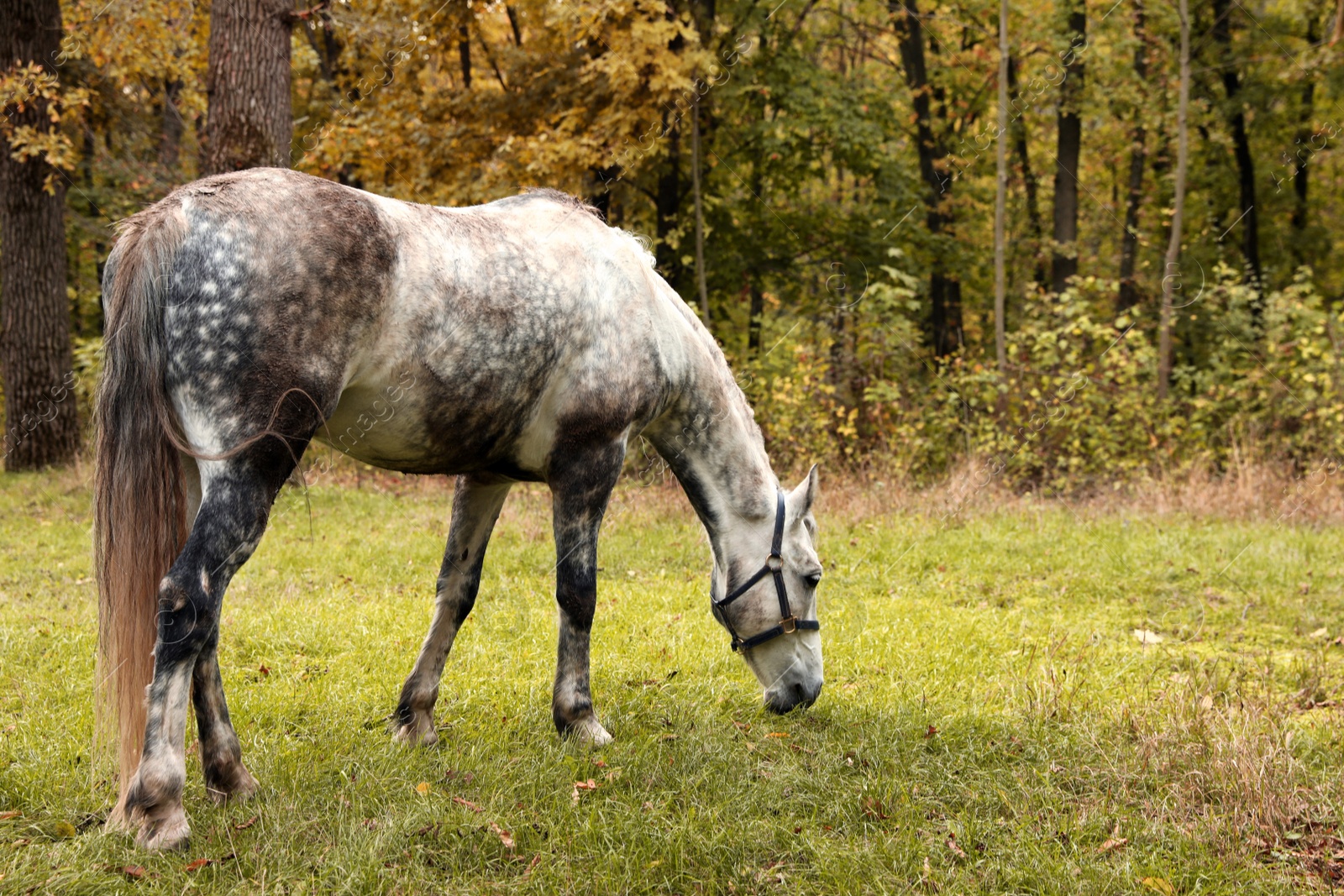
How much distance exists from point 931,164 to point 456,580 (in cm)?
1701

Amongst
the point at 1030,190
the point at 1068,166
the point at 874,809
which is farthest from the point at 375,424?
the point at 1030,190

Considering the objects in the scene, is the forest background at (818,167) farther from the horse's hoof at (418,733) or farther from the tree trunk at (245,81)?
the horse's hoof at (418,733)

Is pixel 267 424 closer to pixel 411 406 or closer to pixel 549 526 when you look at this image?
pixel 411 406

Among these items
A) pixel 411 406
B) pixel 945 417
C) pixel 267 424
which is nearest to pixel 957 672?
pixel 411 406

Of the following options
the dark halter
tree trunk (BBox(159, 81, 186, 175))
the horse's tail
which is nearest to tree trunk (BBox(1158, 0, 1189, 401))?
the dark halter

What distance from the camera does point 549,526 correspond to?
8398mm

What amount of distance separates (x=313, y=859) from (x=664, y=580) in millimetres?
4176

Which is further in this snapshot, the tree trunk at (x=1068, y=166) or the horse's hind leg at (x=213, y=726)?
the tree trunk at (x=1068, y=166)

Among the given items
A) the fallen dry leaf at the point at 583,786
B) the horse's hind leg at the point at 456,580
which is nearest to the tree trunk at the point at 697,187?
the horse's hind leg at the point at 456,580

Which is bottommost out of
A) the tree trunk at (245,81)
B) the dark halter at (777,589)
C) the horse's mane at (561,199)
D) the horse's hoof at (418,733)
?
the horse's hoof at (418,733)

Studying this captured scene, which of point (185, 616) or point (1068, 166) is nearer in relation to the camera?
point (185, 616)

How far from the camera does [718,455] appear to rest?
14.4ft

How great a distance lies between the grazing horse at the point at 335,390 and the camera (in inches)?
114

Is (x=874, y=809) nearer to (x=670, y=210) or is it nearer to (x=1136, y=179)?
(x=670, y=210)
